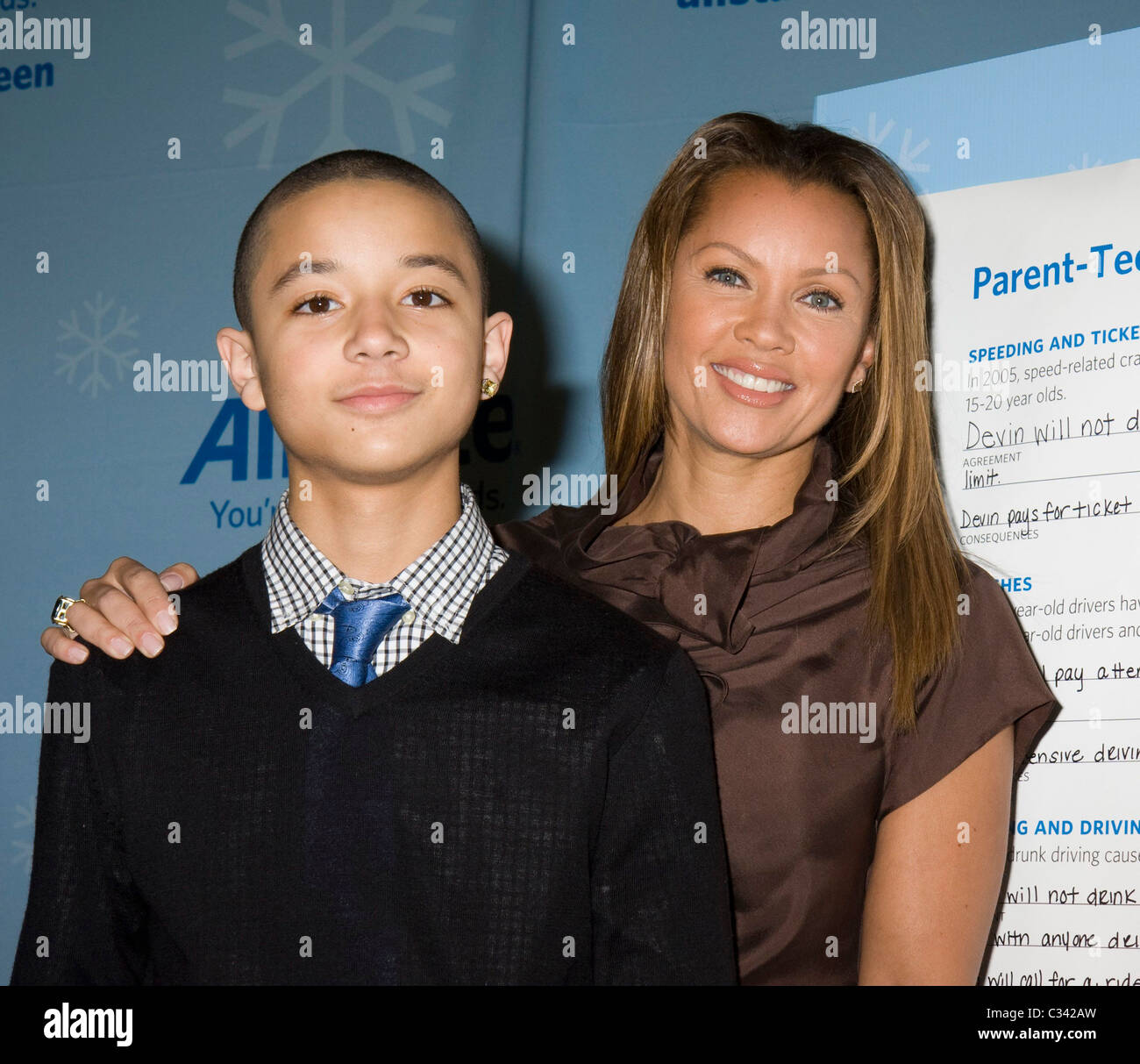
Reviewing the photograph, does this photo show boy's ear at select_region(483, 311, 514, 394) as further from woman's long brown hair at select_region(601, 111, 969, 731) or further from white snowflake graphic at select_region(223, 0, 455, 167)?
white snowflake graphic at select_region(223, 0, 455, 167)

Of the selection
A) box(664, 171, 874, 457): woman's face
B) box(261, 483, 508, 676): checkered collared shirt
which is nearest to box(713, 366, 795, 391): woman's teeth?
box(664, 171, 874, 457): woman's face

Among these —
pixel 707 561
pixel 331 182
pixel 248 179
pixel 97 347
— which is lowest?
pixel 707 561

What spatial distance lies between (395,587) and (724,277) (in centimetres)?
64

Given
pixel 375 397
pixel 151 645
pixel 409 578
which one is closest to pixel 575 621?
pixel 409 578

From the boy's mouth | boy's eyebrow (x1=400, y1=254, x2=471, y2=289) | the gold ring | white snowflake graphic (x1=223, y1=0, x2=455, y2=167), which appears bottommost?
the gold ring

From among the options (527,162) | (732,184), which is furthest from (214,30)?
(732,184)

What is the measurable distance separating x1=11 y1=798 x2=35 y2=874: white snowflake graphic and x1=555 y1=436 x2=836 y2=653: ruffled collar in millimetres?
1300

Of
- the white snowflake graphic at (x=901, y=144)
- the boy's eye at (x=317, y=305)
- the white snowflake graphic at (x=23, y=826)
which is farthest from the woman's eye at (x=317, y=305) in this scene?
the white snowflake graphic at (x=23, y=826)

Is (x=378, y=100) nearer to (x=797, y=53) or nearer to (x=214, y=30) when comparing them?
(x=214, y=30)

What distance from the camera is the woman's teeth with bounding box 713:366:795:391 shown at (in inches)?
58.3

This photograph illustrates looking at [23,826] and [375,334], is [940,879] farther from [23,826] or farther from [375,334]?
[23,826]

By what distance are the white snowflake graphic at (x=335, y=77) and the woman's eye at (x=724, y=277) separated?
930mm

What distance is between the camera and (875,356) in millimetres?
1573

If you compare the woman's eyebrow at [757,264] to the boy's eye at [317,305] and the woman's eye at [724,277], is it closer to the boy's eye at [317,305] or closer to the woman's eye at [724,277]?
the woman's eye at [724,277]
